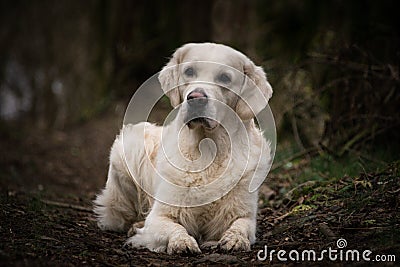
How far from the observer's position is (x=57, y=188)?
7.04 metres

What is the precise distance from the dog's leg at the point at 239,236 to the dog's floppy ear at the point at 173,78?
105 centimetres

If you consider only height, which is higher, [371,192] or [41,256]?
[371,192]

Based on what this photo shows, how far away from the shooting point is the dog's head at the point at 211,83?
402 cm

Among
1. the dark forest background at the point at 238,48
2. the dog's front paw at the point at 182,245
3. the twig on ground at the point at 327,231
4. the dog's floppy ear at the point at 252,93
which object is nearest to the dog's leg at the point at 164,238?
the dog's front paw at the point at 182,245

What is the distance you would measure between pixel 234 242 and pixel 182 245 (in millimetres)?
345

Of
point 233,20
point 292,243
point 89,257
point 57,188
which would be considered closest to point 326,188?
point 292,243

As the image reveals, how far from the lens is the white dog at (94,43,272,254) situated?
403cm

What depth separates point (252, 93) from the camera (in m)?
4.43

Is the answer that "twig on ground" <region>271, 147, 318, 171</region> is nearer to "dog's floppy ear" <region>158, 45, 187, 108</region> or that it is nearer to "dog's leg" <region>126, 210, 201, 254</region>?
"dog's floppy ear" <region>158, 45, 187, 108</region>

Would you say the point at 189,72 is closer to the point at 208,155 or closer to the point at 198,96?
the point at 198,96

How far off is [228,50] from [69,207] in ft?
7.57

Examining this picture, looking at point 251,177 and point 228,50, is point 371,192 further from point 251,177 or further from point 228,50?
point 228,50

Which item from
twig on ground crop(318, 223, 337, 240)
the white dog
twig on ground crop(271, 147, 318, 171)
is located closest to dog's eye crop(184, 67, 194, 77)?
the white dog

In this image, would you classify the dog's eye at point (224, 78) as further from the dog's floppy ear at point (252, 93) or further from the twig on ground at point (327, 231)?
the twig on ground at point (327, 231)
